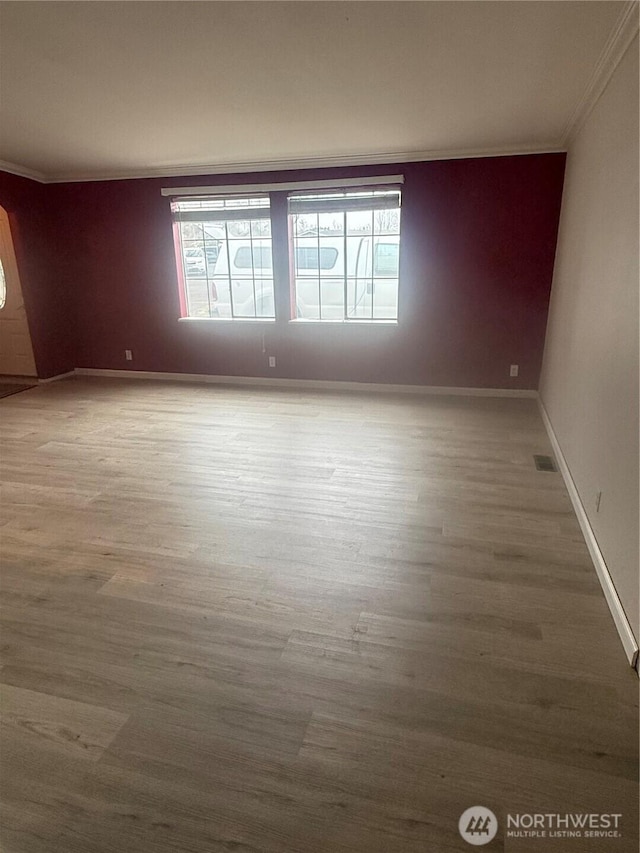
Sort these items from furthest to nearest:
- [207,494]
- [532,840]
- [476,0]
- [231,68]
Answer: [207,494] < [231,68] < [476,0] < [532,840]

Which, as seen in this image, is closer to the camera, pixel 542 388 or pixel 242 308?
pixel 542 388

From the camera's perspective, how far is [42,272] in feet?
18.1

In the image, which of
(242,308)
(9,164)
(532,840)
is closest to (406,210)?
(242,308)

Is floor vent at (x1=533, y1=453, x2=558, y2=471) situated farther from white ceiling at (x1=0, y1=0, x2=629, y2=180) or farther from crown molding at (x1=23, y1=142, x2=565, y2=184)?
crown molding at (x1=23, y1=142, x2=565, y2=184)

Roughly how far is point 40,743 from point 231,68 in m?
3.12

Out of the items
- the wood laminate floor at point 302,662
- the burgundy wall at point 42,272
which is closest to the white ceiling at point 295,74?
the burgundy wall at point 42,272

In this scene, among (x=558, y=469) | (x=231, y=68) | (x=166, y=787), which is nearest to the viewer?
(x=166, y=787)

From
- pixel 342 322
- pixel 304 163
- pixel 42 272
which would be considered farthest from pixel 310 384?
pixel 42 272

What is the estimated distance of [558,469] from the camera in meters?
3.14

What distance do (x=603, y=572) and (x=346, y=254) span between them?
3.88 m

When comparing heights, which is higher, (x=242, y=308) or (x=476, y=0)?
(x=476, y=0)

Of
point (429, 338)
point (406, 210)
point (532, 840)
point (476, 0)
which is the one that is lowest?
point (532, 840)

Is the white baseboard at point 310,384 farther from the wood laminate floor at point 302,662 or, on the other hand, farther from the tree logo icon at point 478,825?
the tree logo icon at point 478,825

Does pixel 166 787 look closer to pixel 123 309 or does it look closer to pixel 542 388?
pixel 542 388
